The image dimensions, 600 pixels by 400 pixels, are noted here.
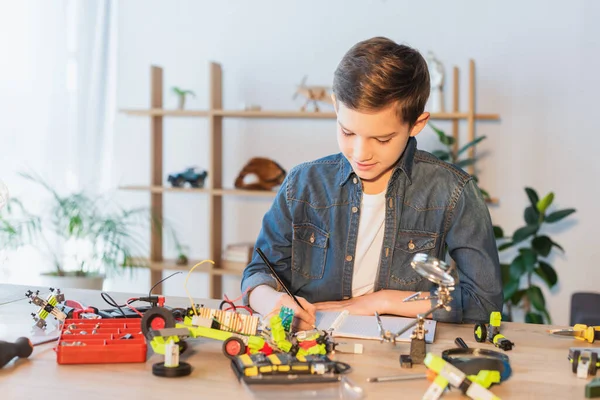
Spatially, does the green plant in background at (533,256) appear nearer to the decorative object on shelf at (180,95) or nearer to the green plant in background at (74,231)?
the decorative object on shelf at (180,95)

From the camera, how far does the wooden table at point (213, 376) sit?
1.02m

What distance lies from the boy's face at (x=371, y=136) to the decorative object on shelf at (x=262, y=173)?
2347 millimetres

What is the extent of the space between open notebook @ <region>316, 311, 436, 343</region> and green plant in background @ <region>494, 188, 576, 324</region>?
2.18 meters

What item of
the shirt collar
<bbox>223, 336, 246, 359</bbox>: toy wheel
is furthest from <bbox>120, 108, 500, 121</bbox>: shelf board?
<bbox>223, 336, 246, 359</bbox>: toy wheel

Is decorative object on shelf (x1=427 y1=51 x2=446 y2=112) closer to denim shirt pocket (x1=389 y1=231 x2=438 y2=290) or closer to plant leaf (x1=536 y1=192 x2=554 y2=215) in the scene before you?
plant leaf (x1=536 y1=192 x2=554 y2=215)

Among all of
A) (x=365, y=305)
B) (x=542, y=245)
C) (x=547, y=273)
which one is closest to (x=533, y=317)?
(x=547, y=273)

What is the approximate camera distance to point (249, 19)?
4.12m

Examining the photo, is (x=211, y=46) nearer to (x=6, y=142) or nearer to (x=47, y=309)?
(x=6, y=142)

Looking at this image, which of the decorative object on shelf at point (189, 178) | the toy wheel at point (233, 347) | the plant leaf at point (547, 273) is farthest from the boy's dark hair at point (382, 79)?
the decorative object on shelf at point (189, 178)

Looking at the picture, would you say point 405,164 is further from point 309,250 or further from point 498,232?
point 498,232

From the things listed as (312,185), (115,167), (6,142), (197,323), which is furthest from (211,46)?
(197,323)

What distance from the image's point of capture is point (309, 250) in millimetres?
1724

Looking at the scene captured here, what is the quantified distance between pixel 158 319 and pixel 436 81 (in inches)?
109

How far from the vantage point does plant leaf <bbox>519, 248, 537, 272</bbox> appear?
11.3ft
